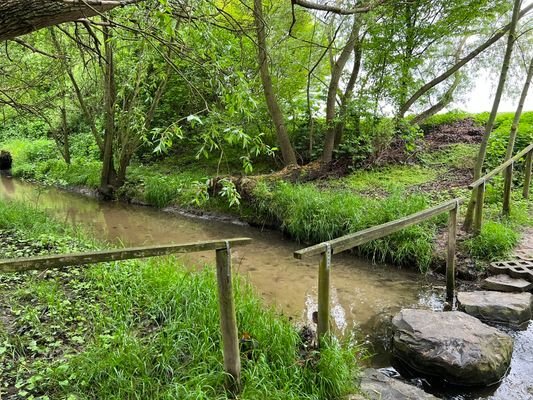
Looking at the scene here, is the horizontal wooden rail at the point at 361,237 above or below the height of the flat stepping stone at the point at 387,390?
above

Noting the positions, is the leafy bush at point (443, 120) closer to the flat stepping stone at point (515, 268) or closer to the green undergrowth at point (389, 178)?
the green undergrowth at point (389, 178)

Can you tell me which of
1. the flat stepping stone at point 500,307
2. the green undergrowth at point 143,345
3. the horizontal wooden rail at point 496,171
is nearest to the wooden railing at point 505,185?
the horizontal wooden rail at point 496,171

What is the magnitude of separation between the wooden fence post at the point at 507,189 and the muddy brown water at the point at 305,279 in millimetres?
2285

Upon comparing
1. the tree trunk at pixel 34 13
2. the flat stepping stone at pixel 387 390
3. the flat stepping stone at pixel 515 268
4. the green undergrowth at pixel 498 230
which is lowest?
the flat stepping stone at pixel 387 390

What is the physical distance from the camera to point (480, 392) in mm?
3496

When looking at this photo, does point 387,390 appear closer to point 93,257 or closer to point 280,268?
point 93,257

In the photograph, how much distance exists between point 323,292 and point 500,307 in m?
2.60

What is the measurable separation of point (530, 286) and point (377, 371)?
2667 mm

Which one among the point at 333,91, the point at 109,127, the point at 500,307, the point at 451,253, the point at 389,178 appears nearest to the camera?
the point at 500,307

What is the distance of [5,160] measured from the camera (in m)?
19.6

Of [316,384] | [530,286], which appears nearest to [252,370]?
[316,384]

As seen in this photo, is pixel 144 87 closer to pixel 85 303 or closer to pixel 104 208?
pixel 104 208

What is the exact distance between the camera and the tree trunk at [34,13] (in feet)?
8.04

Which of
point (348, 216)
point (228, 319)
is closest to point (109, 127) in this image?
point (348, 216)
